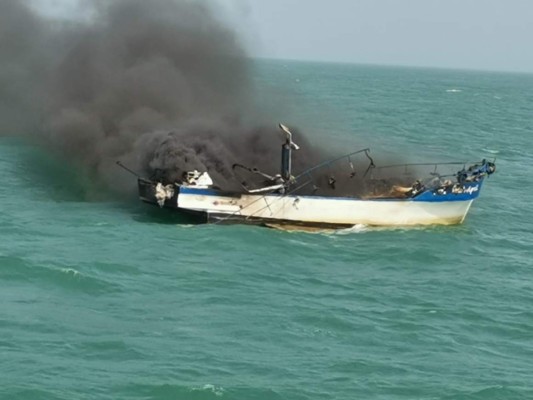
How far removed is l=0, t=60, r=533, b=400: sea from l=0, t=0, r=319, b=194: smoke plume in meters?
3.89

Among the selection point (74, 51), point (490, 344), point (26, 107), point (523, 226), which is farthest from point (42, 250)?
point (26, 107)

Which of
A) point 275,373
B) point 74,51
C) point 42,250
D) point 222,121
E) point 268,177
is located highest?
point 74,51

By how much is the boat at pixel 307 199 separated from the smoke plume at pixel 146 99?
1.66 metres

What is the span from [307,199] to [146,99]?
65.6 ft

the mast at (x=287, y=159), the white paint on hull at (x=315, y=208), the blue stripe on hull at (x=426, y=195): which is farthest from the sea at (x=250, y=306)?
the mast at (x=287, y=159)

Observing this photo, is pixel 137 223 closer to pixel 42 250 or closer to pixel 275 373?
pixel 42 250

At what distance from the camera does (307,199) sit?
4319 centimetres

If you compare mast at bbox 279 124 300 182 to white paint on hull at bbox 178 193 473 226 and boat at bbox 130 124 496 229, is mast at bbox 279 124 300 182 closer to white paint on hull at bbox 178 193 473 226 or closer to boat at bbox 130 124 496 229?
boat at bbox 130 124 496 229

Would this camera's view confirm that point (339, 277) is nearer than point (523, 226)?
Yes

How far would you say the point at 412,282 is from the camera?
120 feet

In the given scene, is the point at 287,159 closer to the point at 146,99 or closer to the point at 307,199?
the point at 307,199

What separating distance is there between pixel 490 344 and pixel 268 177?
17838 millimetres

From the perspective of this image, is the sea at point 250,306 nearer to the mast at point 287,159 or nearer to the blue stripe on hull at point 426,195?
the blue stripe on hull at point 426,195

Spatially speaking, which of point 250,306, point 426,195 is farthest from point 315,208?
point 250,306
